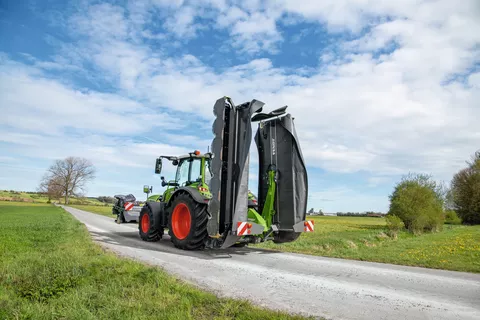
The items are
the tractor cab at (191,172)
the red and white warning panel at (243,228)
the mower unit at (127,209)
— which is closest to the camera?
the red and white warning panel at (243,228)

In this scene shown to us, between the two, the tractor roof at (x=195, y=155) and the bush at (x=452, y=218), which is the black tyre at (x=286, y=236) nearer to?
the tractor roof at (x=195, y=155)

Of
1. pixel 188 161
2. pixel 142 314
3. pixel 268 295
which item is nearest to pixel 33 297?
pixel 142 314

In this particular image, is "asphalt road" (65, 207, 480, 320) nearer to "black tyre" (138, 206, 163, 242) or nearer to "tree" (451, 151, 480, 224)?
"black tyre" (138, 206, 163, 242)

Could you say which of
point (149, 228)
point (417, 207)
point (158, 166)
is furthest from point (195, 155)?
point (417, 207)

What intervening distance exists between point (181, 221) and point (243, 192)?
2427mm

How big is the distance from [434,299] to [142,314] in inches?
140

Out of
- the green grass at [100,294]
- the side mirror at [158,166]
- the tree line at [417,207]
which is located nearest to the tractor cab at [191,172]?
the side mirror at [158,166]

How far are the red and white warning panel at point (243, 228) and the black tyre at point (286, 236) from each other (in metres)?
1.51

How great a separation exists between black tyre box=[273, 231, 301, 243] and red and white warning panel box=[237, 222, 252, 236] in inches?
59.5

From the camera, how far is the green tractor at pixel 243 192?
721 cm

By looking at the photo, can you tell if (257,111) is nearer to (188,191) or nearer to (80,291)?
(188,191)

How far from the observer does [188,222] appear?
8.40 meters

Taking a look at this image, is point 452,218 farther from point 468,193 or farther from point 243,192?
point 243,192

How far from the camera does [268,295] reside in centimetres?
419
